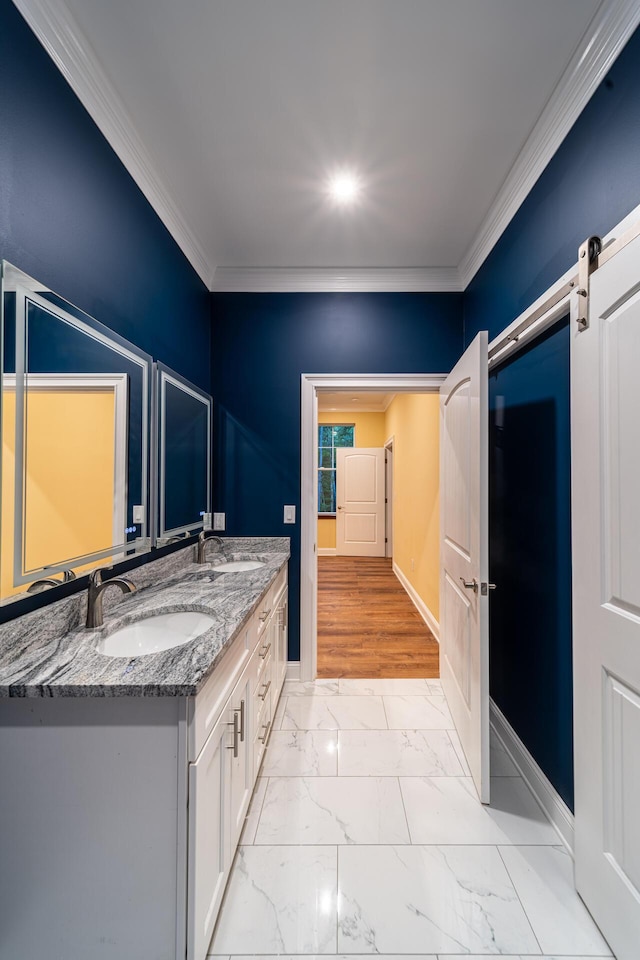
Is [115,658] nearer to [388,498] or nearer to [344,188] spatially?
[344,188]

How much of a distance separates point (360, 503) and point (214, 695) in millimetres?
6001

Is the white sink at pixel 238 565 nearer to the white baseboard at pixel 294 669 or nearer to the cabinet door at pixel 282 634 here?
the cabinet door at pixel 282 634

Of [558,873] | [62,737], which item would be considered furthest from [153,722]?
[558,873]

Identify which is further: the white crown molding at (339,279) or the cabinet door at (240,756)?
the white crown molding at (339,279)

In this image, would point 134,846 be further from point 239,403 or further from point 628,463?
point 239,403

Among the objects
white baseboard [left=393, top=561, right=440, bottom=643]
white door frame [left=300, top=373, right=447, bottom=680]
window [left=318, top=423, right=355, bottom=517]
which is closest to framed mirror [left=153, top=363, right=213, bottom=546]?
white door frame [left=300, top=373, right=447, bottom=680]

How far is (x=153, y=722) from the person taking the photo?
96cm

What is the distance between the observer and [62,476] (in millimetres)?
1247

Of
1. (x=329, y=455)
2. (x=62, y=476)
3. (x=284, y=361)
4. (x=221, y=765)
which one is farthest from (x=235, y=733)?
(x=329, y=455)

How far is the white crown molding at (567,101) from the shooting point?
3.80 ft

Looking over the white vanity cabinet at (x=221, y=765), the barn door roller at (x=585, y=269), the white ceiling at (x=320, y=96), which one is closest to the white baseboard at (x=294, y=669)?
the white vanity cabinet at (x=221, y=765)

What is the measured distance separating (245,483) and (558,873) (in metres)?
2.29

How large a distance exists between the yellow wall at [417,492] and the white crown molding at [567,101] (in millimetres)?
1882

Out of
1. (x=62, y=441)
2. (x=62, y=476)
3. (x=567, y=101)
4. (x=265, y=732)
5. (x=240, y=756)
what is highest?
(x=567, y=101)
